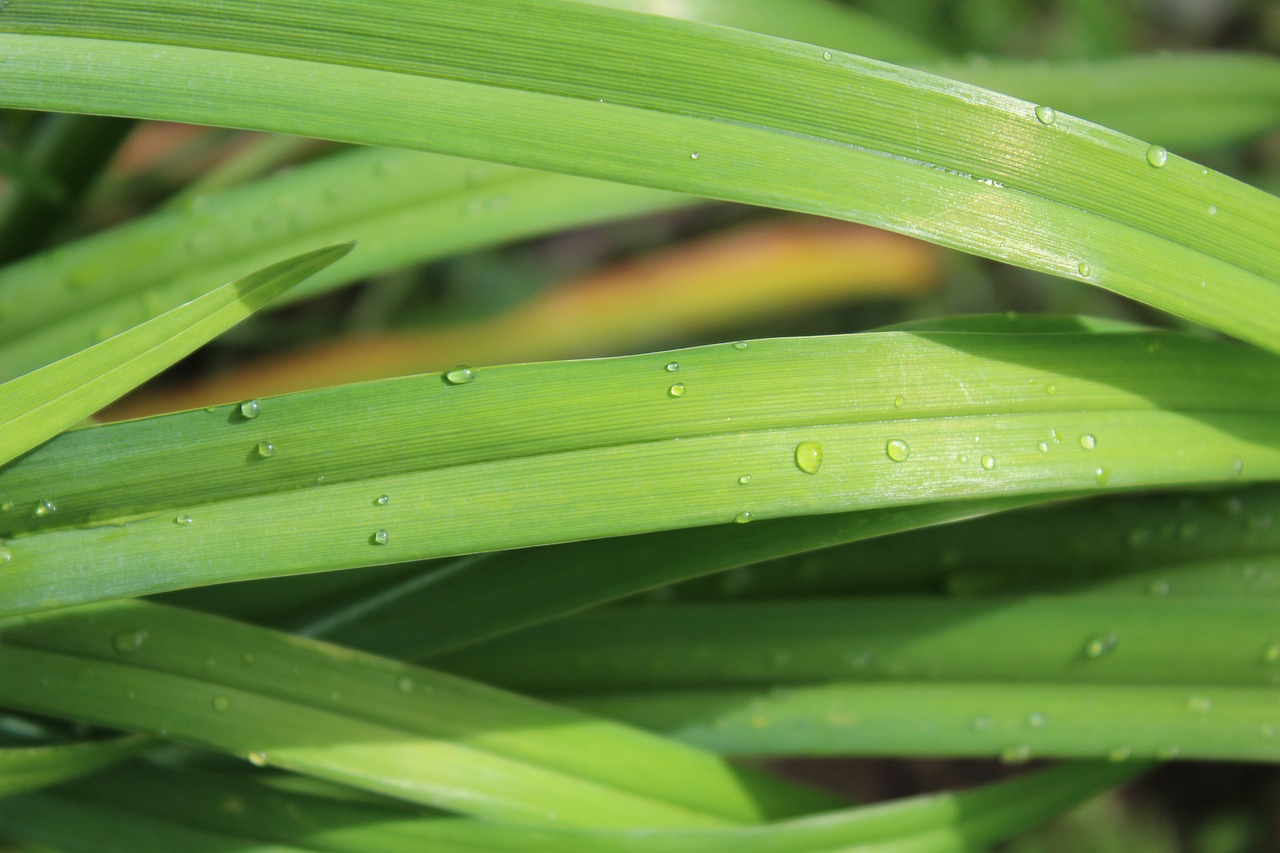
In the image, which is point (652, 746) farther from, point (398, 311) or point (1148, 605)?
point (398, 311)

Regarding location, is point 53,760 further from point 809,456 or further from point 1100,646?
point 1100,646

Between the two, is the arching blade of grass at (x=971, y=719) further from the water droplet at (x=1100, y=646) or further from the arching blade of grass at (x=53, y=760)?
the arching blade of grass at (x=53, y=760)

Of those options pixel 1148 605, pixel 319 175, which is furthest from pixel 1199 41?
pixel 319 175

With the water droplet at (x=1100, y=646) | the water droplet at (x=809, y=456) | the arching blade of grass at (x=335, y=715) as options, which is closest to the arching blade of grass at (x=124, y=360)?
the arching blade of grass at (x=335, y=715)

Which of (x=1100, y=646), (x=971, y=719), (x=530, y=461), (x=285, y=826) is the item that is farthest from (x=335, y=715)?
(x=1100, y=646)

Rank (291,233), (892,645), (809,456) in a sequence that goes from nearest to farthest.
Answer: (809,456) < (892,645) < (291,233)
